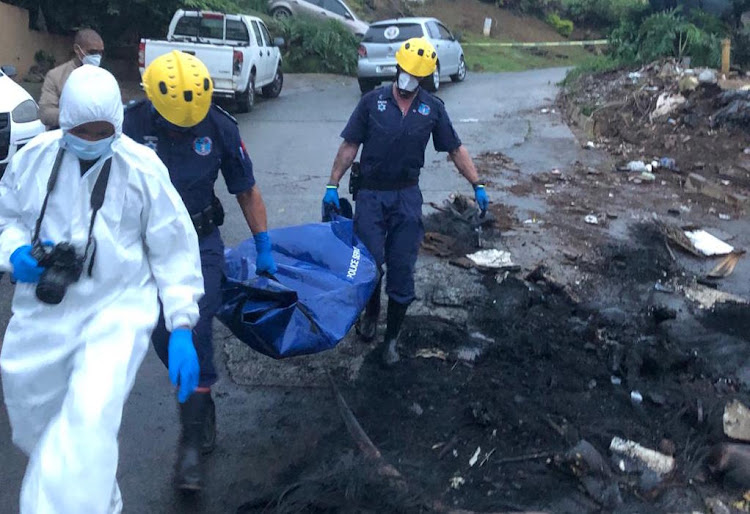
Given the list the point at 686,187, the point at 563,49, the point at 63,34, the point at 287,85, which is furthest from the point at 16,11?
the point at 563,49

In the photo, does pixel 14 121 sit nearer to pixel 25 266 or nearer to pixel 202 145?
pixel 202 145

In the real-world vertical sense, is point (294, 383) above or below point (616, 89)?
above

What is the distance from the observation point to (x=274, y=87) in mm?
18500

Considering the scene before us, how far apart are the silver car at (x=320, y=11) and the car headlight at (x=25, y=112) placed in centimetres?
1731

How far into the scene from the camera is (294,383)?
4953 millimetres

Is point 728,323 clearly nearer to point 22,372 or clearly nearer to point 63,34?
point 22,372

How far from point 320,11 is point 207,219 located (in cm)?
2272

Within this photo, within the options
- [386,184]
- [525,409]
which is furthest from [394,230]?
[525,409]

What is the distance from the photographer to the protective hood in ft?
9.34

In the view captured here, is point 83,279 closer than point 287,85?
Yes

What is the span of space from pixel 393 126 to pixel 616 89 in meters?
11.4

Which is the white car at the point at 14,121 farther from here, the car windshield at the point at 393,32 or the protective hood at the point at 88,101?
the car windshield at the point at 393,32

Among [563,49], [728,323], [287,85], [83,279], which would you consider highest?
[83,279]

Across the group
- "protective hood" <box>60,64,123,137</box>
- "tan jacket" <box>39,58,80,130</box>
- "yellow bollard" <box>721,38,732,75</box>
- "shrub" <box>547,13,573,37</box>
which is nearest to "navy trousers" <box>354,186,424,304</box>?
"protective hood" <box>60,64,123,137</box>
